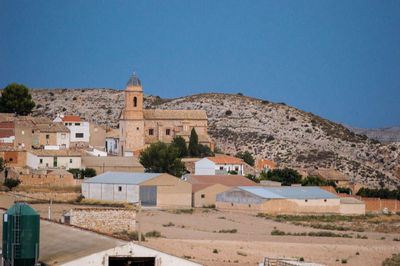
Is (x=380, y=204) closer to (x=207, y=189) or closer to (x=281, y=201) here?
(x=281, y=201)

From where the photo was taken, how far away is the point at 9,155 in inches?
2368

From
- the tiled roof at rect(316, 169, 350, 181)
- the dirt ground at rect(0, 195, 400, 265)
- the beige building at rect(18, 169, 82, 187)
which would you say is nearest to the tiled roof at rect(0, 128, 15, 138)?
the beige building at rect(18, 169, 82, 187)

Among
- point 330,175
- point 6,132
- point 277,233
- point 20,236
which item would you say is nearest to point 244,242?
point 277,233

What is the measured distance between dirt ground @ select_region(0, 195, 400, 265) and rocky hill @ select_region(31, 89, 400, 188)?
42727mm

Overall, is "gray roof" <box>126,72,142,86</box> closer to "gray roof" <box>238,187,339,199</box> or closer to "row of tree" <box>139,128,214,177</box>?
"row of tree" <box>139,128,214,177</box>

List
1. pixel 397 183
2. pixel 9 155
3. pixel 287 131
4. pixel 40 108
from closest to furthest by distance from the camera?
pixel 9 155 → pixel 397 183 → pixel 287 131 → pixel 40 108

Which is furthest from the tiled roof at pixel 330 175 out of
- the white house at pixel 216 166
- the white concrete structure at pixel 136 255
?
the white concrete structure at pixel 136 255

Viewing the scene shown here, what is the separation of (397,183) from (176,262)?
67909mm

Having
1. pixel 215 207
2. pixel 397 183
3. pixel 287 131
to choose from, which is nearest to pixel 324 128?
pixel 287 131

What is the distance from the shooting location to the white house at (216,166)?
69375 millimetres

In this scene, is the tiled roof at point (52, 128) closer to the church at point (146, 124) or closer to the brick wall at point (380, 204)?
the church at point (146, 124)

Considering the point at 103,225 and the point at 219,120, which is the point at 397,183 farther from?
the point at 103,225

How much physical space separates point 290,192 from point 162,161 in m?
13.5

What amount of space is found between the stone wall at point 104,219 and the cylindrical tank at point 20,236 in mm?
10785
